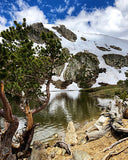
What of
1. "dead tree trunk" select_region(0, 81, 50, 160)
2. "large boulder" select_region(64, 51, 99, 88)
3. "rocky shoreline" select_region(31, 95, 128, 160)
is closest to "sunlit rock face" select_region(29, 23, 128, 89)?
"large boulder" select_region(64, 51, 99, 88)

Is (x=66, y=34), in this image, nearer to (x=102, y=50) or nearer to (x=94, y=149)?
(x=102, y=50)

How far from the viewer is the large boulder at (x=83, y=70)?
120 m

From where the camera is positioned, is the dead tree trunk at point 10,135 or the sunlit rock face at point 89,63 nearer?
the dead tree trunk at point 10,135

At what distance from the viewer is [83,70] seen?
130m

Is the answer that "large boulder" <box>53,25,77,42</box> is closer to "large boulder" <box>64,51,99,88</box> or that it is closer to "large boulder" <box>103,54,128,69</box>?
"large boulder" <box>64,51,99,88</box>

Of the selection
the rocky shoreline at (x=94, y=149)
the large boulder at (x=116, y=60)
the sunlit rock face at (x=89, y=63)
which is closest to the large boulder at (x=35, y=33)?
the sunlit rock face at (x=89, y=63)

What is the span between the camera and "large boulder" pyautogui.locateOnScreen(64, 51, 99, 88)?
395ft

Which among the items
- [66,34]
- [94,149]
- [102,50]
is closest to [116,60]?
[102,50]

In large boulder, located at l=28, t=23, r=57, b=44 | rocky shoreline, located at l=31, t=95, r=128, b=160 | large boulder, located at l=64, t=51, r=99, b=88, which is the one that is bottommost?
rocky shoreline, located at l=31, t=95, r=128, b=160

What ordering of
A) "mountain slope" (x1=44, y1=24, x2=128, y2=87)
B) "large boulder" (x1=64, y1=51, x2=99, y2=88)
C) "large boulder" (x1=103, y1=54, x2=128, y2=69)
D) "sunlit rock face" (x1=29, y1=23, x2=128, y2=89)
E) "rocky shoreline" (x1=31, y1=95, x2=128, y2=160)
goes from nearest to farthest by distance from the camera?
"rocky shoreline" (x1=31, y1=95, x2=128, y2=160), "large boulder" (x1=64, y1=51, x2=99, y2=88), "sunlit rock face" (x1=29, y1=23, x2=128, y2=89), "mountain slope" (x1=44, y1=24, x2=128, y2=87), "large boulder" (x1=103, y1=54, x2=128, y2=69)

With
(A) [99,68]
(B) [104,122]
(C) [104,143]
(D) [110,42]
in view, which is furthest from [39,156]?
(D) [110,42]

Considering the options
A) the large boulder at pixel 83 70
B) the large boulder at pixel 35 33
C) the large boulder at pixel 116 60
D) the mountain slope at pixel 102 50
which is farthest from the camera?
the large boulder at pixel 35 33

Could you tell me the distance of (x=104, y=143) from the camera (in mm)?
10578

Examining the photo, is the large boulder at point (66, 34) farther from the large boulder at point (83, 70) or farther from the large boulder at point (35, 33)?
the large boulder at point (83, 70)
